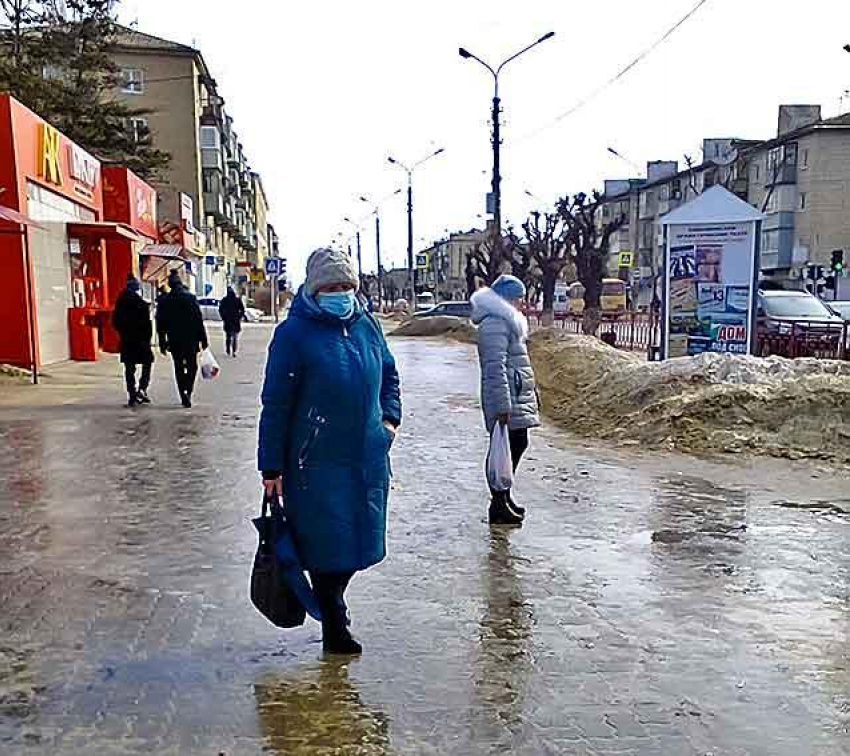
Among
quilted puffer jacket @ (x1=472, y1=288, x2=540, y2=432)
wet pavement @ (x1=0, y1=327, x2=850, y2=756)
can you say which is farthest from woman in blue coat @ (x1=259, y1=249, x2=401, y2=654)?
quilted puffer jacket @ (x1=472, y1=288, x2=540, y2=432)

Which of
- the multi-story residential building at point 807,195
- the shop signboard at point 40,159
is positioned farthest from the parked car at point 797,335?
the multi-story residential building at point 807,195

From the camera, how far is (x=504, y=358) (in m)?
6.49

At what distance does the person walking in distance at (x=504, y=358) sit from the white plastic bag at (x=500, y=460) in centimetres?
Answer: 6

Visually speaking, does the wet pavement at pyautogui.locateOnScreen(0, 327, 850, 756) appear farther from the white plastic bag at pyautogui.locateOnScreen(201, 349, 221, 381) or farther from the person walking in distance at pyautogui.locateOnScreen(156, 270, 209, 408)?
the person walking in distance at pyautogui.locateOnScreen(156, 270, 209, 408)

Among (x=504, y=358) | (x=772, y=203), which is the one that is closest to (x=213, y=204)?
(x=772, y=203)

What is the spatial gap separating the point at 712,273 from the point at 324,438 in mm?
12054

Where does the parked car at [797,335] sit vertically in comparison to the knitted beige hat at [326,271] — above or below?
below

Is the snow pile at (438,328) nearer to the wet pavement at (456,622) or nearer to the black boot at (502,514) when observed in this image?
the wet pavement at (456,622)

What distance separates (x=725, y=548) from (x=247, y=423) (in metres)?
6.96

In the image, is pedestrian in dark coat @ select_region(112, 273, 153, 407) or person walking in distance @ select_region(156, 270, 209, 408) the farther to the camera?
pedestrian in dark coat @ select_region(112, 273, 153, 407)

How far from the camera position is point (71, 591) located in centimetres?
531

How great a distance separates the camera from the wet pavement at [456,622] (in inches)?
145

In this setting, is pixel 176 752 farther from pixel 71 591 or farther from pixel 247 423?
pixel 247 423

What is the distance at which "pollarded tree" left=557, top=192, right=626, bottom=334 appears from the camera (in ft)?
94.7
